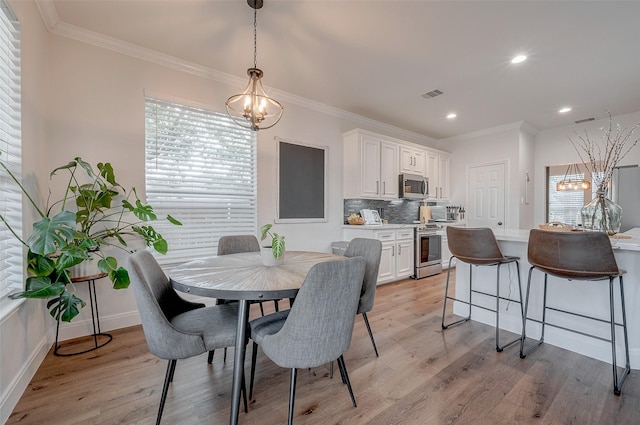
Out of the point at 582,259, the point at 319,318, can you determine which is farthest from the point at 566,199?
the point at 319,318

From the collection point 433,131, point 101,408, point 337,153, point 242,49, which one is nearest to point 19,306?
point 101,408

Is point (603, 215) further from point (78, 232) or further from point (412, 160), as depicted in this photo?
point (78, 232)

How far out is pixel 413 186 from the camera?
518 centimetres

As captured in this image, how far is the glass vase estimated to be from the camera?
2.29m

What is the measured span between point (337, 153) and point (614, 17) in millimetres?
3087

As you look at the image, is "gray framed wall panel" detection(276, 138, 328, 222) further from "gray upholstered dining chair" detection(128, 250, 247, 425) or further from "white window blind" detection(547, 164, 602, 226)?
"white window blind" detection(547, 164, 602, 226)

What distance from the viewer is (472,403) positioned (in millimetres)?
1706

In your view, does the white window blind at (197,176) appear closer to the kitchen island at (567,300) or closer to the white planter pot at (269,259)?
the white planter pot at (269,259)

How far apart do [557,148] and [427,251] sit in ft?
10.5

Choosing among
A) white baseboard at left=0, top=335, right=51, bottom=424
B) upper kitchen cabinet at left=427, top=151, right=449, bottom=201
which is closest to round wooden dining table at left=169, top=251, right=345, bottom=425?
white baseboard at left=0, top=335, right=51, bottom=424

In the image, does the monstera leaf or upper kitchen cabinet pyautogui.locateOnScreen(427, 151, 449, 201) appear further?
upper kitchen cabinet pyautogui.locateOnScreen(427, 151, 449, 201)

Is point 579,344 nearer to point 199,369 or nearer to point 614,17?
point 614,17

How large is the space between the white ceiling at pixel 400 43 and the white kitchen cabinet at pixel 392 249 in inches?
75.8

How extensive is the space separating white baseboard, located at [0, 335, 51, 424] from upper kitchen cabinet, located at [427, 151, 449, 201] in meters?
5.69
